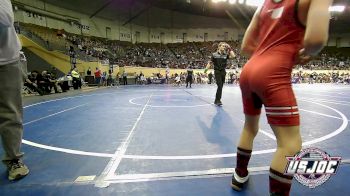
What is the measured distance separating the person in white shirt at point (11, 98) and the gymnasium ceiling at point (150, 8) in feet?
91.8

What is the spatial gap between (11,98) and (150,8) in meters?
35.2

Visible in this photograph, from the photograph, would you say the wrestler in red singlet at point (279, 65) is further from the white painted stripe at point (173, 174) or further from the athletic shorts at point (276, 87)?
the white painted stripe at point (173, 174)

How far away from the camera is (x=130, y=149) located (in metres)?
2.98

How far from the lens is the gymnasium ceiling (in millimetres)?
29922

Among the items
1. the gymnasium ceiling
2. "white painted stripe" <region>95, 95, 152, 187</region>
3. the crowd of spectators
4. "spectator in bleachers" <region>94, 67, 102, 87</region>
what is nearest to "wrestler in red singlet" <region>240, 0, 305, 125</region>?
"white painted stripe" <region>95, 95, 152, 187</region>

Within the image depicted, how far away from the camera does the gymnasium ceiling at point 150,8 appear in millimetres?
29922

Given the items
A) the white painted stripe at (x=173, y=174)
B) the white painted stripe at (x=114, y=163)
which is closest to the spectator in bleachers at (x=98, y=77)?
the white painted stripe at (x=114, y=163)

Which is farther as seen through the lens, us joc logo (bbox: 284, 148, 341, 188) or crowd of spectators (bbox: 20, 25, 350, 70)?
crowd of spectators (bbox: 20, 25, 350, 70)

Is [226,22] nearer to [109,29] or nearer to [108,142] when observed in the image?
[109,29]

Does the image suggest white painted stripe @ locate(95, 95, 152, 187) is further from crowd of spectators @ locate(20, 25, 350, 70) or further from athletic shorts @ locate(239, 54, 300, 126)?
crowd of spectators @ locate(20, 25, 350, 70)

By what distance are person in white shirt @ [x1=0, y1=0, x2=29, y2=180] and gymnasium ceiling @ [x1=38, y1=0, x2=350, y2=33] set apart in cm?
2797

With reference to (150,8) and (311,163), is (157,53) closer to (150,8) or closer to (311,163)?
(150,8)

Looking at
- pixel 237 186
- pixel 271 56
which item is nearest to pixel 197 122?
pixel 237 186

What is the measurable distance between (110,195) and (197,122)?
276 cm
